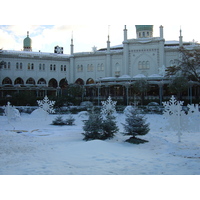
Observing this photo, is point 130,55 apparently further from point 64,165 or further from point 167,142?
point 64,165

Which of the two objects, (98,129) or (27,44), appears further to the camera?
(27,44)

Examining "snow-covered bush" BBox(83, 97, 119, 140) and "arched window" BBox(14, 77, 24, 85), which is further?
"arched window" BBox(14, 77, 24, 85)

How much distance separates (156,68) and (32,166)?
34.3m

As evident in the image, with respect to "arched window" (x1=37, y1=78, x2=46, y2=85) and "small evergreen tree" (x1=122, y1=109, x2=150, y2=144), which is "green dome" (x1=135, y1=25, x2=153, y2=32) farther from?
"small evergreen tree" (x1=122, y1=109, x2=150, y2=144)

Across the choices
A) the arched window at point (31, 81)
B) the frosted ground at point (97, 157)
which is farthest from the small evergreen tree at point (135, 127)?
the arched window at point (31, 81)

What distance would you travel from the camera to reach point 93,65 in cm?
4322

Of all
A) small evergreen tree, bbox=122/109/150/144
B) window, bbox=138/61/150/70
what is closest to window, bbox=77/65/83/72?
window, bbox=138/61/150/70

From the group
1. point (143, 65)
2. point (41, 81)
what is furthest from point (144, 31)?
point (41, 81)

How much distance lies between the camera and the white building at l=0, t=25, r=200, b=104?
127 feet

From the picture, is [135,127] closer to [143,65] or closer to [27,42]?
[143,65]

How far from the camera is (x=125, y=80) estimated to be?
3334 centimetres

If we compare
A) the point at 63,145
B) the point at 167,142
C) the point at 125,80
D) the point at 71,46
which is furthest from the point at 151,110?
the point at 71,46

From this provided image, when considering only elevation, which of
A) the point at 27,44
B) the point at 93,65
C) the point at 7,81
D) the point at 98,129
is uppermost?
the point at 27,44

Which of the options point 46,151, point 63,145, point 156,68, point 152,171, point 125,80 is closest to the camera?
point 152,171
